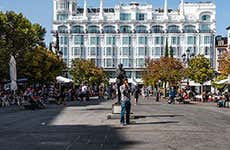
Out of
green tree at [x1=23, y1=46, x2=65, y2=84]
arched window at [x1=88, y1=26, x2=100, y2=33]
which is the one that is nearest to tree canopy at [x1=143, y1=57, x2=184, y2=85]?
green tree at [x1=23, y1=46, x2=65, y2=84]

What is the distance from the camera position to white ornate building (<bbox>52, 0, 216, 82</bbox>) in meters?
133

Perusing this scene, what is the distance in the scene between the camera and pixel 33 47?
60.3 m

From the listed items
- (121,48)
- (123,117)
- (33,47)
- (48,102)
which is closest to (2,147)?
(123,117)

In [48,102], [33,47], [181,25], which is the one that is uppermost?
[181,25]

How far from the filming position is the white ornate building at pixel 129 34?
13300cm

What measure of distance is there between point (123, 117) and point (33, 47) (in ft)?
139

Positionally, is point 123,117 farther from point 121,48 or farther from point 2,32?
point 121,48

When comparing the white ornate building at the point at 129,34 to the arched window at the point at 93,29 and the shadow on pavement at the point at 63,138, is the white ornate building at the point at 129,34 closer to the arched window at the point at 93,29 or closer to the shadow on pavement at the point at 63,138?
the arched window at the point at 93,29

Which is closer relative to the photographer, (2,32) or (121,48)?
(2,32)

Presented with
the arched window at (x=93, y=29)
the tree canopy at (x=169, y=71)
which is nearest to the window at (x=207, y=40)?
the arched window at (x=93, y=29)

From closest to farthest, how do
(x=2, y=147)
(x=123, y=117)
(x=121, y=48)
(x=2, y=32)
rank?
(x=2, y=147) < (x=123, y=117) < (x=2, y=32) < (x=121, y=48)

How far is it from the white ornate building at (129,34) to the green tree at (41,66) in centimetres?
6920

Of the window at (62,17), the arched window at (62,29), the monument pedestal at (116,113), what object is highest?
the window at (62,17)

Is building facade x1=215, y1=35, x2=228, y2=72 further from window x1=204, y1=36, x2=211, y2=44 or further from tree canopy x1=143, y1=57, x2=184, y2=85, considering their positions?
tree canopy x1=143, y1=57, x2=184, y2=85
